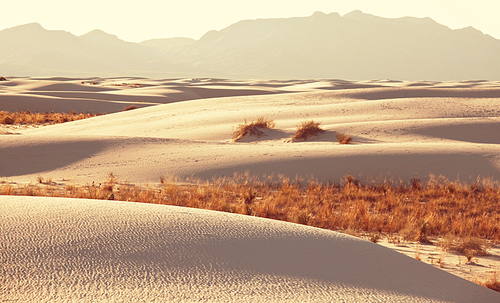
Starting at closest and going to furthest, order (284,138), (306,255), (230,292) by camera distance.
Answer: (230,292) → (306,255) → (284,138)

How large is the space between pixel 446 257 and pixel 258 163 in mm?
5702

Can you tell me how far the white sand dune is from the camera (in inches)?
116

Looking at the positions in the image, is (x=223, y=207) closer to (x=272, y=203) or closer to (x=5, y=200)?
(x=272, y=203)

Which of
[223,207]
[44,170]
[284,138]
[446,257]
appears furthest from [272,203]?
[284,138]

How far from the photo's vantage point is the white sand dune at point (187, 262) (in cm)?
294

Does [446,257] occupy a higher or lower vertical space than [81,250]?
lower

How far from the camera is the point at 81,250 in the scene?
3.42 meters

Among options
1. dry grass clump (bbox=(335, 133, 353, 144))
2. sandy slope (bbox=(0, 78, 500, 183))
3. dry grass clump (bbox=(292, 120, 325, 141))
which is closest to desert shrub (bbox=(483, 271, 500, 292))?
sandy slope (bbox=(0, 78, 500, 183))

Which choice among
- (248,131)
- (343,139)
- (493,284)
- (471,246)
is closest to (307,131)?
(343,139)

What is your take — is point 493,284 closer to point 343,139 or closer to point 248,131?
point 343,139

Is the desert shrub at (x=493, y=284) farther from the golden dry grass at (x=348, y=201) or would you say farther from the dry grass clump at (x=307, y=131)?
the dry grass clump at (x=307, y=131)

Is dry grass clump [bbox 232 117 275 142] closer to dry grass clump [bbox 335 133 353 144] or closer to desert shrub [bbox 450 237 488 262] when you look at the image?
dry grass clump [bbox 335 133 353 144]

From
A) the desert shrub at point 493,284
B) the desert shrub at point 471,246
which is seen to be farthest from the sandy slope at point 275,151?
the desert shrub at point 493,284

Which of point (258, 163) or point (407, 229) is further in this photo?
point (258, 163)
